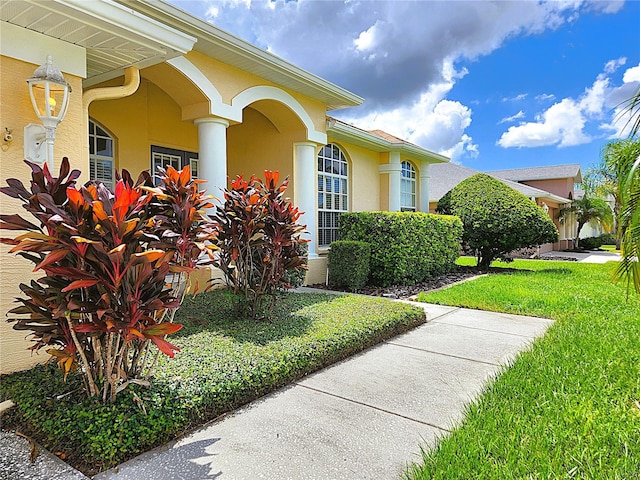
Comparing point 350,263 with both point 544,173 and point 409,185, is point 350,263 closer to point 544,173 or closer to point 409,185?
point 409,185

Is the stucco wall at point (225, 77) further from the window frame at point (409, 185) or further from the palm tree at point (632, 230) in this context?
the window frame at point (409, 185)

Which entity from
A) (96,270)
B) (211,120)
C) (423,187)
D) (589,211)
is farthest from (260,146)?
(589,211)

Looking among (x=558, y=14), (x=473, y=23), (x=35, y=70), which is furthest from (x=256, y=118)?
(x=558, y=14)

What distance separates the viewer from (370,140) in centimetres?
1313

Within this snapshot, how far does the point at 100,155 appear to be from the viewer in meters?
8.20

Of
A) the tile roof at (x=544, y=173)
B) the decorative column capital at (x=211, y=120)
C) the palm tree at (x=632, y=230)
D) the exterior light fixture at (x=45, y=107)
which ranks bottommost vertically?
the palm tree at (x=632, y=230)

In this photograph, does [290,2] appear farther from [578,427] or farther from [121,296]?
[578,427]

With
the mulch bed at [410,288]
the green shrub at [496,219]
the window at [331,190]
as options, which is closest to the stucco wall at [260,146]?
the window at [331,190]

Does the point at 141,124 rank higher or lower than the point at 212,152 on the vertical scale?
higher

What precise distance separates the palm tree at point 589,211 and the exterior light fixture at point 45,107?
29813mm

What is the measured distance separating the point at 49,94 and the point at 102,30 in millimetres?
910

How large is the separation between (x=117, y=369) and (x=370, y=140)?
11.3 m

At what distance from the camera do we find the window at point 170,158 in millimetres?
9125

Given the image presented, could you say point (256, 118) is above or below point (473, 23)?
below
